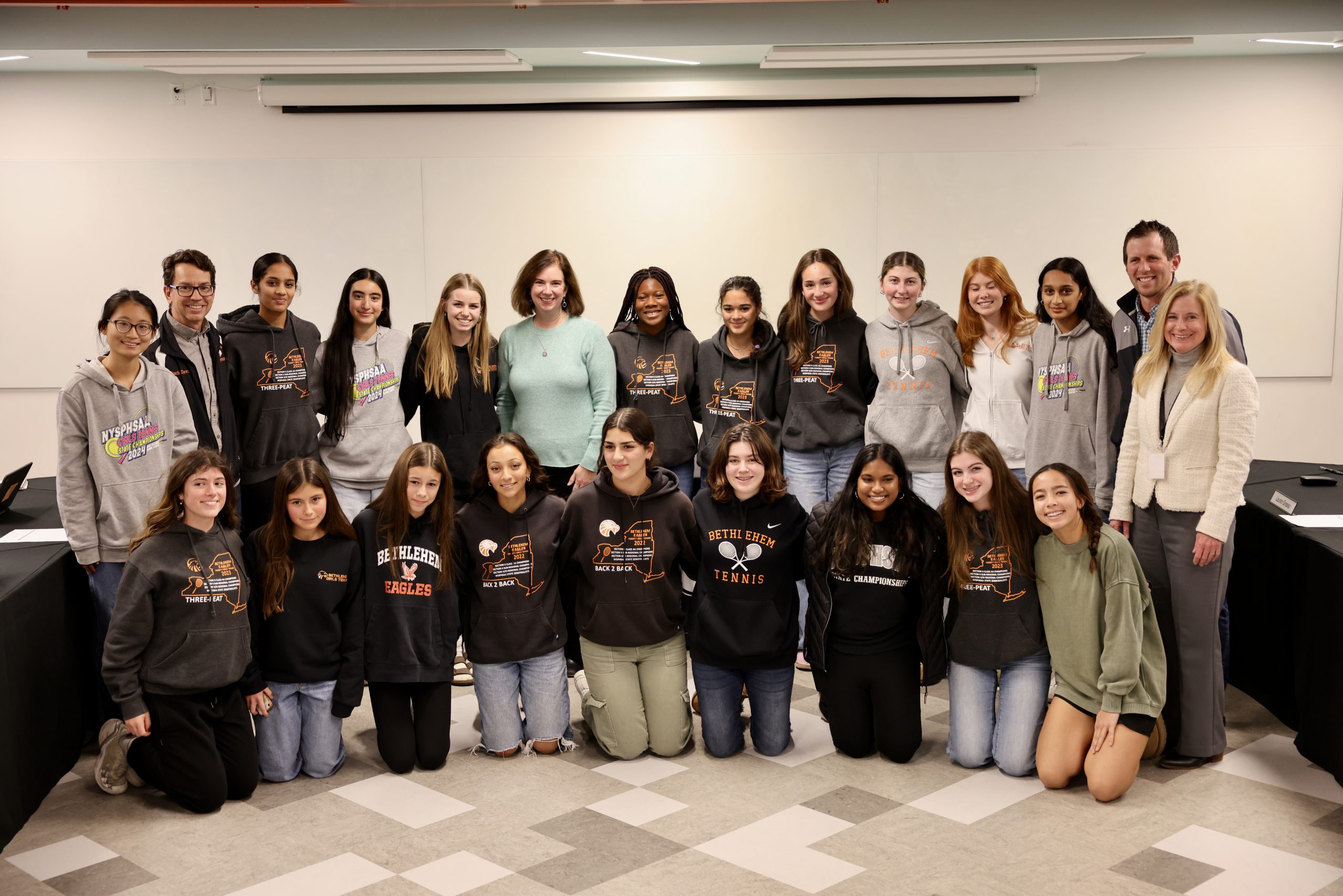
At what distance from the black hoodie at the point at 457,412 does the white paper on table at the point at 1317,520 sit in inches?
108

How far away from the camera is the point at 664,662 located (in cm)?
347

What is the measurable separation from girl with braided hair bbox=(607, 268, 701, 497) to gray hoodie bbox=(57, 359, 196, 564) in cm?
157

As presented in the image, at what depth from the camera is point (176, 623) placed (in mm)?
3055

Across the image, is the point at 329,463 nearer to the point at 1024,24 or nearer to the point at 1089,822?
the point at 1089,822

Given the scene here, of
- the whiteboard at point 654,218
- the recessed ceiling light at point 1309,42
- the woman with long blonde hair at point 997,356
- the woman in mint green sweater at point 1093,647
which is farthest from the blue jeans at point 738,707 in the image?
the recessed ceiling light at point 1309,42

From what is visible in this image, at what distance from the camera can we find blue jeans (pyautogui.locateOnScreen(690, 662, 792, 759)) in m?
3.41

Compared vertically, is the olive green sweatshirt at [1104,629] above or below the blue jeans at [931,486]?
below

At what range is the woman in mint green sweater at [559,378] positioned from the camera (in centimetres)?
399

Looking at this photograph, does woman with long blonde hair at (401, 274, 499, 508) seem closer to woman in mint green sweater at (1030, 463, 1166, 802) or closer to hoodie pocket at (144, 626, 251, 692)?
hoodie pocket at (144, 626, 251, 692)

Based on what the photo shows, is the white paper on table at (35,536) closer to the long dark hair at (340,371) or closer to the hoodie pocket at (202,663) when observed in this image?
the hoodie pocket at (202,663)

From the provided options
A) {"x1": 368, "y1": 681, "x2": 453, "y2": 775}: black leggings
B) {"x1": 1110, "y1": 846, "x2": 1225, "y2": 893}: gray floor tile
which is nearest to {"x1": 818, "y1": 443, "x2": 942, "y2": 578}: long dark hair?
{"x1": 1110, "y1": 846, "x2": 1225, "y2": 893}: gray floor tile

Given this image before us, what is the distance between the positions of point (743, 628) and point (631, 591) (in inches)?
14.6

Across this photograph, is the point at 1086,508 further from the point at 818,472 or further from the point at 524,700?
the point at 524,700

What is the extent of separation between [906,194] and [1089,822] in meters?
3.74
